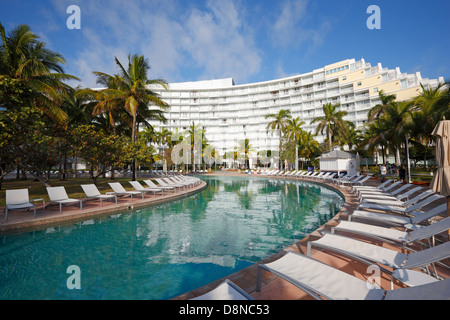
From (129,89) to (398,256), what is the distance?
57.3 ft

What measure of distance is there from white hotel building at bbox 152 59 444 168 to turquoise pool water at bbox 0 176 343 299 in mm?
50501

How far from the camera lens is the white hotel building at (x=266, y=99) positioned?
48.4 meters

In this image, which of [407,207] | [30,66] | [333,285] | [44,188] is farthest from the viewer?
[44,188]

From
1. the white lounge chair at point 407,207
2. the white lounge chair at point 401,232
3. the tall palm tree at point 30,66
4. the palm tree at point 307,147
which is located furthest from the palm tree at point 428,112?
the palm tree at point 307,147

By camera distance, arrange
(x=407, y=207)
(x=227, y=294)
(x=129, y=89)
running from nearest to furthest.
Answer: (x=227, y=294)
(x=407, y=207)
(x=129, y=89)

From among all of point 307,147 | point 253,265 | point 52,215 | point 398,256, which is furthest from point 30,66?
point 307,147

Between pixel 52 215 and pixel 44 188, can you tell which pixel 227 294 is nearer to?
pixel 52 215

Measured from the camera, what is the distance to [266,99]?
6384 cm

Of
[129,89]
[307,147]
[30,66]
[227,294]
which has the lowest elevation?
[227,294]

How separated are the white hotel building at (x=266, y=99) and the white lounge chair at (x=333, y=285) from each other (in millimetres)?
54303

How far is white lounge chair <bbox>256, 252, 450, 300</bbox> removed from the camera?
69.1 inches

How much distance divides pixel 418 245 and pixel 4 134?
12.1 meters

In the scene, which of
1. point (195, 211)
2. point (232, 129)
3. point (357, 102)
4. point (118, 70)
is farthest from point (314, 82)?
point (195, 211)

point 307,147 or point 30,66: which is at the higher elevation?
point 30,66
